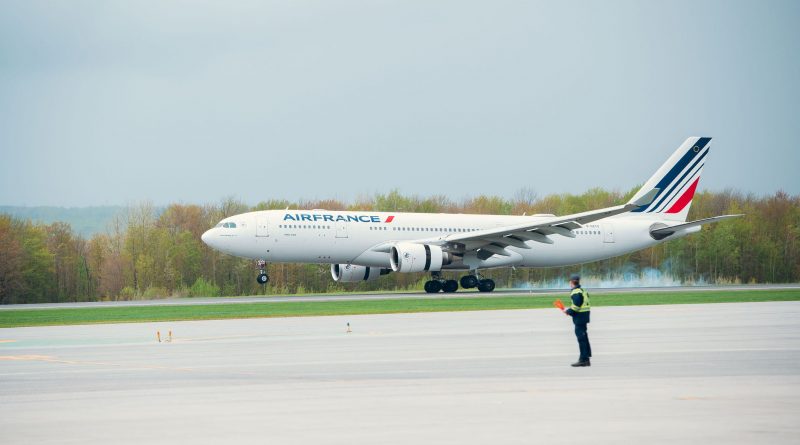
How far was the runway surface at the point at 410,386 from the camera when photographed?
11.7 meters

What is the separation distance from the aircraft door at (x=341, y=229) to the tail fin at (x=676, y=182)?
1857 cm

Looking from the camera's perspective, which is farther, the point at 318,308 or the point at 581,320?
the point at 318,308

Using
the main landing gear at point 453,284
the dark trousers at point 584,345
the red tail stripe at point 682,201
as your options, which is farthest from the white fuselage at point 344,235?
the dark trousers at point 584,345

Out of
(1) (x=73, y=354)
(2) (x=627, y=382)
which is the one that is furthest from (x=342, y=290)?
(2) (x=627, y=382)

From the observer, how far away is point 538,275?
76.9 metres

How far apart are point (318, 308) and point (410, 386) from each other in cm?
2343

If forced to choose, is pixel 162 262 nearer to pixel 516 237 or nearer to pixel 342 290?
pixel 342 290

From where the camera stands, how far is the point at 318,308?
38750mm

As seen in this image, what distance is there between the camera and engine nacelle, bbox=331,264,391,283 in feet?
179

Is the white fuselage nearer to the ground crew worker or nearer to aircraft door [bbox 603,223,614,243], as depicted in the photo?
aircraft door [bbox 603,223,614,243]

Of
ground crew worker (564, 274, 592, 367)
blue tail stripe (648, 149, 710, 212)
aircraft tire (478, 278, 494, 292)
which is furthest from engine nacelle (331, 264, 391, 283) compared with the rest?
ground crew worker (564, 274, 592, 367)

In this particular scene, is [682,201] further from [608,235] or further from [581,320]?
[581,320]

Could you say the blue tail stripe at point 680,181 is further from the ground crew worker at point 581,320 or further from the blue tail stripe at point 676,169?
the ground crew worker at point 581,320

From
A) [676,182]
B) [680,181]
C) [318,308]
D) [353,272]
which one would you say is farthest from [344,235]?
[680,181]
